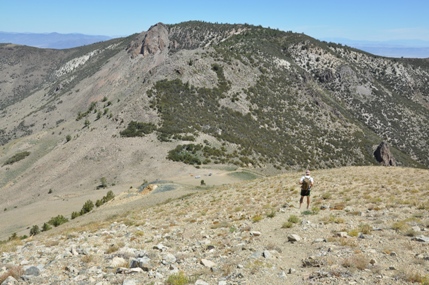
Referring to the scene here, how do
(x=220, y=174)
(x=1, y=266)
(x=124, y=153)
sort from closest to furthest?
(x=1, y=266), (x=220, y=174), (x=124, y=153)

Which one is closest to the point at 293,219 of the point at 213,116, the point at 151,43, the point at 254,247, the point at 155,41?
the point at 254,247

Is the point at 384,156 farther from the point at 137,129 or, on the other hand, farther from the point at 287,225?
the point at 287,225


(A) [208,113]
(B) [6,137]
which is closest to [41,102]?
(B) [6,137]

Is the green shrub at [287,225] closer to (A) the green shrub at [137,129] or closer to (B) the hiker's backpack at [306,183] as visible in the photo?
(B) the hiker's backpack at [306,183]

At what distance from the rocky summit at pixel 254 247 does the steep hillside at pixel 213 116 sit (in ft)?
73.8

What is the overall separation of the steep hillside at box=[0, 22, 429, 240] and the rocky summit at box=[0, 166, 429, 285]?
2248 cm

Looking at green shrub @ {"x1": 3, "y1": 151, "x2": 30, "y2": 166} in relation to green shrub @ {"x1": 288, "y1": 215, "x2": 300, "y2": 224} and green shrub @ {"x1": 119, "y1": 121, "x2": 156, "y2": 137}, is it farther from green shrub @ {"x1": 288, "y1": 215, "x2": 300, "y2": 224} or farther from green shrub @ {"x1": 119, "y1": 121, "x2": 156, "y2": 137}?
green shrub @ {"x1": 288, "y1": 215, "x2": 300, "y2": 224}

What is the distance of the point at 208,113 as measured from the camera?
68250mm

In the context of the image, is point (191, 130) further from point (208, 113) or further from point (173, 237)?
point (173, 237)

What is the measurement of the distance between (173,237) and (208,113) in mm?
53937

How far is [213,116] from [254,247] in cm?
5603

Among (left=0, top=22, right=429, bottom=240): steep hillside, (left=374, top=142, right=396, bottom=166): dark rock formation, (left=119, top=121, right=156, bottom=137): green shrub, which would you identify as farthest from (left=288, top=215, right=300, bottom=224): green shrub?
(left=374, top=142, right=396, bottom=166): dark rock formation

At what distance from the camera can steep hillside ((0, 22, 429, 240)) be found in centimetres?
5162

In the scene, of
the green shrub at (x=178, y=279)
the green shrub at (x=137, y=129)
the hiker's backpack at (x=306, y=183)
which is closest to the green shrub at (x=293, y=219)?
the hiker's backpack at (x=306, y=183)
